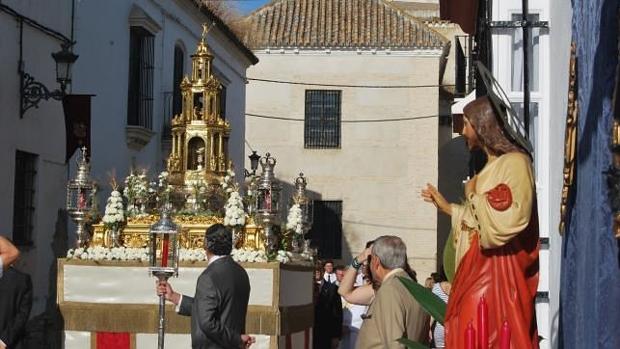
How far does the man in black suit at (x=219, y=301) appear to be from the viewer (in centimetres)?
749

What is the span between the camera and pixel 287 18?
34438mm

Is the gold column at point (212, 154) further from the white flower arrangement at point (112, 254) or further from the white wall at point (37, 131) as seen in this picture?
the white wall at point (37, 131)

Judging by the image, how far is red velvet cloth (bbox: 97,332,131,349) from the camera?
1143 centimetres

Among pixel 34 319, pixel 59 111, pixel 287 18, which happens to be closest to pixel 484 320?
pixel 34 319

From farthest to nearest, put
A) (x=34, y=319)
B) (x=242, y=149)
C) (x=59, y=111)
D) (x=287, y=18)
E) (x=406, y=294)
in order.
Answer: (x=287, y=18) → (x=242, y=149) → (x=59, y=111) → (x=34, y=319) → (x=406, y=294)

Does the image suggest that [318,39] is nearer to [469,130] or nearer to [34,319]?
[34,319]

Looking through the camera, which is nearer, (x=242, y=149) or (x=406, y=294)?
(x=406, y=294)

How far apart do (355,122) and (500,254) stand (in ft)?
90.8

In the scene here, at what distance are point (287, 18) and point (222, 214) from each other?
22620 millimetres

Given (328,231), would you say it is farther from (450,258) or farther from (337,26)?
(450,258)

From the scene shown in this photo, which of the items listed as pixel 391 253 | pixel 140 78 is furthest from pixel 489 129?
pixel 140 78

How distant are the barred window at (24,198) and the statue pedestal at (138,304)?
3.61m

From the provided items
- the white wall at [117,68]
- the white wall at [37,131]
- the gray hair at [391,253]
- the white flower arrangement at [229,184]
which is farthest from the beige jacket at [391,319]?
the white wall at [117,68]

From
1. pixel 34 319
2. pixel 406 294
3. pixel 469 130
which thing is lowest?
pixel 34 319
